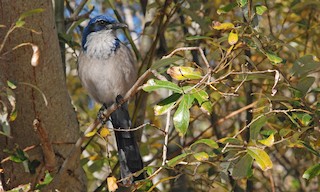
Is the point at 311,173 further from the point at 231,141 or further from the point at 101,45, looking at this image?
the point at 101,45

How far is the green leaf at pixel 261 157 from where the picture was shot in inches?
81.9

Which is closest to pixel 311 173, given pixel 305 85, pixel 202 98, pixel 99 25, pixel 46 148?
pixel 305 85

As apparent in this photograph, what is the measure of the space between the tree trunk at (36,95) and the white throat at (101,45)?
0.86 m

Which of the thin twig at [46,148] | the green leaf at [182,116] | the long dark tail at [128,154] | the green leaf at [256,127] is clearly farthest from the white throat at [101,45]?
the green leaf at [182,116]

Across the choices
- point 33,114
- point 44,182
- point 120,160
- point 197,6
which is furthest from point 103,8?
point 44,182

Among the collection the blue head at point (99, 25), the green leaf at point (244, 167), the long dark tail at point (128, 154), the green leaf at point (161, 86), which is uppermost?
the green leaf at point (161, 86)

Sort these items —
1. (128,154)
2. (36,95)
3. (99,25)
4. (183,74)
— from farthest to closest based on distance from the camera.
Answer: (99,25) < (128,154) < (36,95) < (183,74)

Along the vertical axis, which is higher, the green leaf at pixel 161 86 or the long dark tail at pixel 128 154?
the green leaf at pixel 161 86

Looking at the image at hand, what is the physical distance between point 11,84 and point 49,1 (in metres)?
0.63

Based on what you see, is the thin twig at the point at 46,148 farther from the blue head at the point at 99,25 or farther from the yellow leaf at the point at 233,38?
the blue head at the point at 99,25

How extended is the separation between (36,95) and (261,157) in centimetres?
103

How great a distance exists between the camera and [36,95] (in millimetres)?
2641

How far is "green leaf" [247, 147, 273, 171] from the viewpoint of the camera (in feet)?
6.82

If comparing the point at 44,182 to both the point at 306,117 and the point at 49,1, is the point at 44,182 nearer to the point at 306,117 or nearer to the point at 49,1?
the point at 49,1
